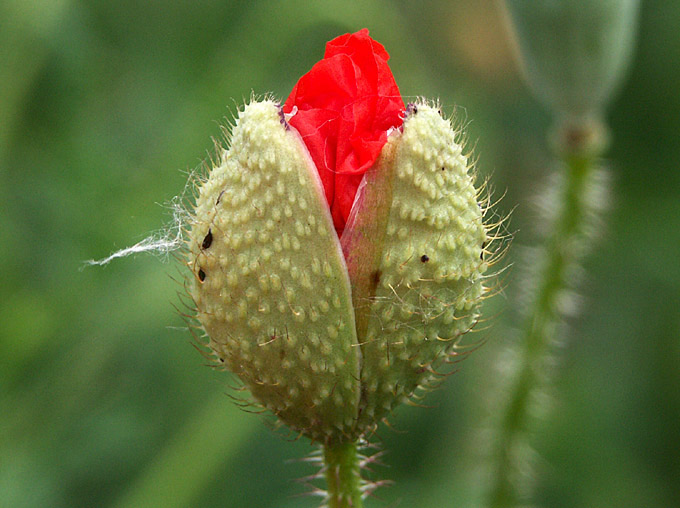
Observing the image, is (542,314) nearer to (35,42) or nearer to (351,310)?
(351,310)

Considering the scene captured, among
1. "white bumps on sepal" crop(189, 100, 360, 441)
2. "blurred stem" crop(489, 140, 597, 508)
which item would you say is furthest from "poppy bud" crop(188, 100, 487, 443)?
"blurred stem" crop(489, 140, 597, 508)

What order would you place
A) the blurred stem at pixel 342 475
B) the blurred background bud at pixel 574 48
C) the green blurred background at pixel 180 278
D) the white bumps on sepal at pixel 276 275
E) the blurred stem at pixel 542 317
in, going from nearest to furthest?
1. the white bumps on sepal at pixel 276 275
2. the blurred stem at pixel 342 475
3. the blurred background bud at pixel 574 48
4. the blurred stem at pixel 542 317
5. the green blurred background at pixel 180 278

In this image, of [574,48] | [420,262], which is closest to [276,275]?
[420,262]

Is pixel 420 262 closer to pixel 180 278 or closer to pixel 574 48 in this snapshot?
pixel 574 48

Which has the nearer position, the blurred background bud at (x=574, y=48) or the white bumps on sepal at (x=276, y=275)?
the white bumps on sepal at (x=276, y=275)

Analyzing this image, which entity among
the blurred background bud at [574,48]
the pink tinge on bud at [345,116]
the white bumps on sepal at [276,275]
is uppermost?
the blurred background bud at [574,48]

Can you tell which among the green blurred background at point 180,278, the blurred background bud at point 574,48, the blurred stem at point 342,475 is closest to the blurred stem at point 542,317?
the blurred background bud at point 574,48

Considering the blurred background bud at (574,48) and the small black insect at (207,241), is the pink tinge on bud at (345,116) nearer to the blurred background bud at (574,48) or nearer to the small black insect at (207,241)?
the small black insect at (207,241)

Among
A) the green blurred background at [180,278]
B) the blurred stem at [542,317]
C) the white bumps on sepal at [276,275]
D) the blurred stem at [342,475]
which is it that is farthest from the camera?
the green blurred background at [180,278]

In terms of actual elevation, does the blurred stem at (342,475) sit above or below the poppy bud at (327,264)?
below
